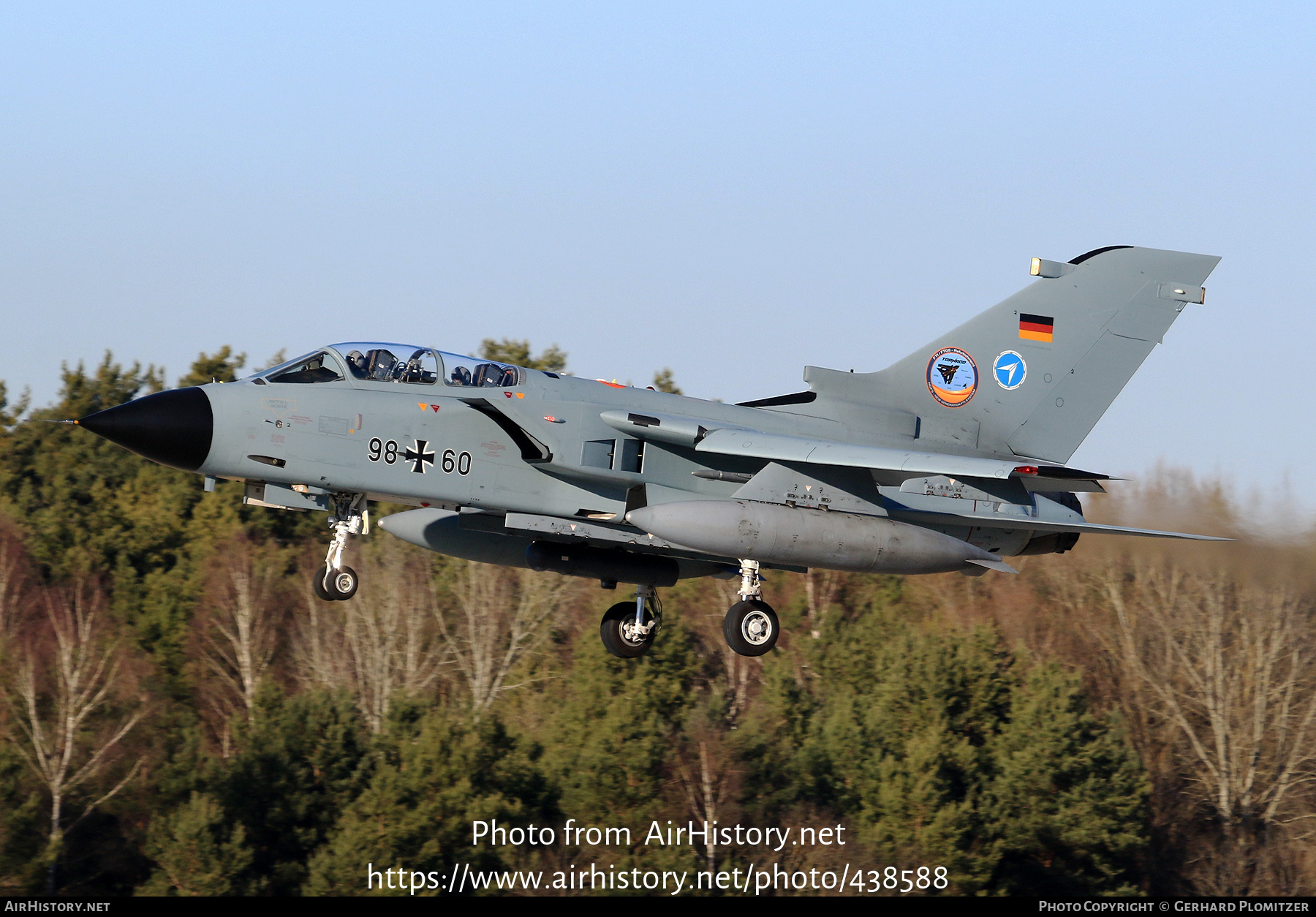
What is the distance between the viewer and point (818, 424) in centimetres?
1550

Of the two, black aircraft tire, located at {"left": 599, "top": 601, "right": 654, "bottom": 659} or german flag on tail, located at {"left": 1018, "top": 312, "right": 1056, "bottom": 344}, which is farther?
german flag on tail, located at {"left": 1018, "top": 312, "right": 1056, "bottom": 344}

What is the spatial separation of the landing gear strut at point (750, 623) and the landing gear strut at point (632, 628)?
53.2 inches

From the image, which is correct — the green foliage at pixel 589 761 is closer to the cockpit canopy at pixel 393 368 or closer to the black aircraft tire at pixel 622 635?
the black aircraft tire at pixel 622 635

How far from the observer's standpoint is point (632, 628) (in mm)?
16156

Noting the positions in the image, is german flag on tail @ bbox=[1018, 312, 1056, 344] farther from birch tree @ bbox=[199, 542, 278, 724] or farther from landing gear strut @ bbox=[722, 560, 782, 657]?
birch tree @ bbox=[199, 542, 278, 724]

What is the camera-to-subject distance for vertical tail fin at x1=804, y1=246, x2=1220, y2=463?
53.3ft

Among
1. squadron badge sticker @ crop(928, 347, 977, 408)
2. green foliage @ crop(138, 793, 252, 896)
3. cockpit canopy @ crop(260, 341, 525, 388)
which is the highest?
squadron badge sticker @ crop(928, 347, 977, 408)

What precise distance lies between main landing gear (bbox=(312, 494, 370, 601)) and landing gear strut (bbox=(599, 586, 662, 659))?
3350 millimetres

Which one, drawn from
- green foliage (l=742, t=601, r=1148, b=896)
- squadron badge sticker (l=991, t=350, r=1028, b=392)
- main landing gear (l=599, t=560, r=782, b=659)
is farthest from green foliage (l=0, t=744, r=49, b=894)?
squadron badge sticker (l=991, t=350, r=1028, b=392)

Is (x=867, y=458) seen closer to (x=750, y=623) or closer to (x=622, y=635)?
(x=750, y=623)

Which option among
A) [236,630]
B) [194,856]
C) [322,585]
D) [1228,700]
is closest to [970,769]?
[1228,700]

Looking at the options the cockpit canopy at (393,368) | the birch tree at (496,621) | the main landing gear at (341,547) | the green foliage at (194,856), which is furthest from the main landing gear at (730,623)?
the birch tree at (496,621)

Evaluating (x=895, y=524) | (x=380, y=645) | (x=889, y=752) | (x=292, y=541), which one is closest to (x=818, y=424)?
(x=895, y=524)

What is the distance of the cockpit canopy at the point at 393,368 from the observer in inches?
534
